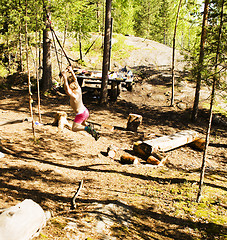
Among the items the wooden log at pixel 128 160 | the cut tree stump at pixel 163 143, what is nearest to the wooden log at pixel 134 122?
the cut tree stump at pixel 163 143

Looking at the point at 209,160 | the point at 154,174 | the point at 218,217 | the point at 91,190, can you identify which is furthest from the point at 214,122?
the point at 91,190

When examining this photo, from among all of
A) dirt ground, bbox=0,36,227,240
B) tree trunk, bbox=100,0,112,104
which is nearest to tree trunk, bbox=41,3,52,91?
dirt ground, bbox=0,36,227,240

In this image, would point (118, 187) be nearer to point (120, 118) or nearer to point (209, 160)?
point (209, 160)

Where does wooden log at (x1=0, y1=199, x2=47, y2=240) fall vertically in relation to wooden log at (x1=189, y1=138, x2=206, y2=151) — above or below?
above

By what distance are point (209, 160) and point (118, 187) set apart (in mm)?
5000

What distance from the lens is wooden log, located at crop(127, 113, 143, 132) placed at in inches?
432

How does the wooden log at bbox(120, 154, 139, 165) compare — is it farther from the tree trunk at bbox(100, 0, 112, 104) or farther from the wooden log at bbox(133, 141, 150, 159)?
the tree trunk at bbox(100, 0, 112, 104)

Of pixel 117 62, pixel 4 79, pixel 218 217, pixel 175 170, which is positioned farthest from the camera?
pixel 117 62

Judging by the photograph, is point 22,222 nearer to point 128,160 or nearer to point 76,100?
point 76,100

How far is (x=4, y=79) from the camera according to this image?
1554 centimetres

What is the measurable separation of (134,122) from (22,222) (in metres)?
8.36

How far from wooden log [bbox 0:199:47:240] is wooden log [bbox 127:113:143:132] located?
25.8 feet

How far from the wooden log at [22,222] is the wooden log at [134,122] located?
7.87 m

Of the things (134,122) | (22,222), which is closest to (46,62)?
(134,122)
